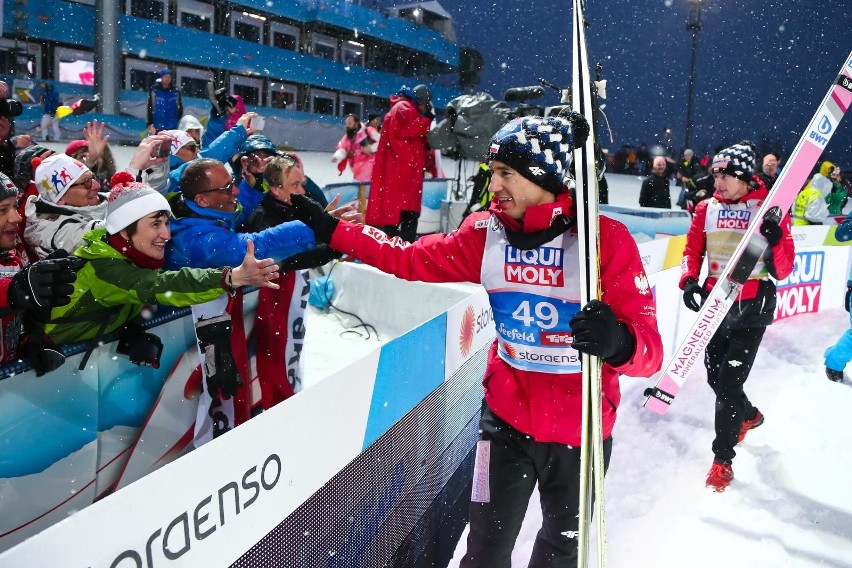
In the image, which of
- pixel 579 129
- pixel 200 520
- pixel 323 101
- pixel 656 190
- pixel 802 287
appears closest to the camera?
pixel 200 520

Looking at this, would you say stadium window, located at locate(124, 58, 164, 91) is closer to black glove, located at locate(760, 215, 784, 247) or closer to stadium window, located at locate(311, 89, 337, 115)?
stadium window, located at locate(311, 89, 337, 115)

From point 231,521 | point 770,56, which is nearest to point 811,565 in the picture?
point 231,521

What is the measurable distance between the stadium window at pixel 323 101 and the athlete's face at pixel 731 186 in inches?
1267

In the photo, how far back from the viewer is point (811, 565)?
2793mm

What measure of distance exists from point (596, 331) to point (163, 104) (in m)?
6.47

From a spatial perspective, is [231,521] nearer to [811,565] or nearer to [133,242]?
[133,242]

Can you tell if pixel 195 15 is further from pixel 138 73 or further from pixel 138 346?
pixel 138 346

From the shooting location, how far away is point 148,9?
25766mm

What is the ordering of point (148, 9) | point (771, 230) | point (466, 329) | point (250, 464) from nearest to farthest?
point (250, 464), point (466, 329), point (771, 230), point (148, 9)

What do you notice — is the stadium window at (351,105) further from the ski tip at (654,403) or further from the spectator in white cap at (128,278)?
the spectator in white cap at (128,278)

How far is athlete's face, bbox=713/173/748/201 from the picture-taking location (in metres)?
3.68

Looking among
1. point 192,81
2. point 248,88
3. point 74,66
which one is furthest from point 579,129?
point 248,88

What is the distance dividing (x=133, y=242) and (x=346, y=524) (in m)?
1.52

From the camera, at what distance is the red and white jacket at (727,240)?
3.62m
